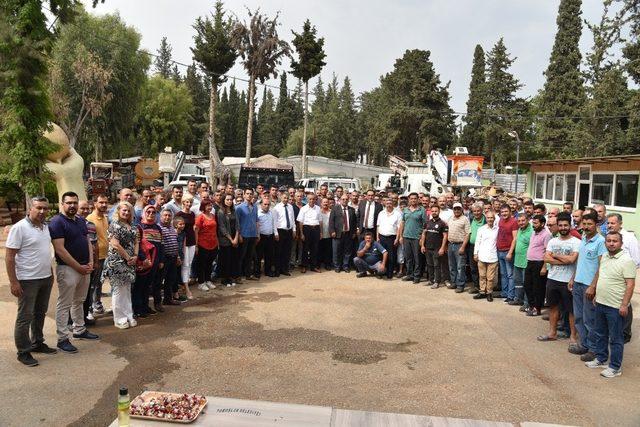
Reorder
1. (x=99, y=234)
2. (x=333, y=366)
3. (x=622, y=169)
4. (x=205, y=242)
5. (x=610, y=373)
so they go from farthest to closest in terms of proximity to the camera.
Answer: (x=622, y=169)
(x=205, y=242)
(x=99, y=234)
(x=333, y=366)
(x=610, y=373)

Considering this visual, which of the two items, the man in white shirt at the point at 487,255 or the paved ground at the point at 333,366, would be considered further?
the man in white shirt at the point at 487,255

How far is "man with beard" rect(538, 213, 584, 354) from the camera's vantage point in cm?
638

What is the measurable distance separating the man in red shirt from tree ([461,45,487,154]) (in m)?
44.3

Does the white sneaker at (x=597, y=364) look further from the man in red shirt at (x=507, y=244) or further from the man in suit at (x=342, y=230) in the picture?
the man in suit at (x=342, y=230)

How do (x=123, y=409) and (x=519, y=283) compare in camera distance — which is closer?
(x=123, y=409)

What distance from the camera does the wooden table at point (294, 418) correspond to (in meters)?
3.04

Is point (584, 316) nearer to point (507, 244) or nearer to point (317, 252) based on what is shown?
point (507, 244)

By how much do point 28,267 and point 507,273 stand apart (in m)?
7.46

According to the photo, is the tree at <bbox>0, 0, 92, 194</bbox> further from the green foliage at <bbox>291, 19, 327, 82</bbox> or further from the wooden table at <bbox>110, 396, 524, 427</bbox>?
the green foliage at <bbox>291, 19, 327, 82</bbox>

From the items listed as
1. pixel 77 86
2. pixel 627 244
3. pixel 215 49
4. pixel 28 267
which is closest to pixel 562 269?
pixel 627 244

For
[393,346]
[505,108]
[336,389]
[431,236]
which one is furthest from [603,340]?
[505,108]

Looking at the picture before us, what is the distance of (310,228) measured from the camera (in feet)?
35.8

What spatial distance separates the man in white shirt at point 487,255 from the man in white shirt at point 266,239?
13.4ft

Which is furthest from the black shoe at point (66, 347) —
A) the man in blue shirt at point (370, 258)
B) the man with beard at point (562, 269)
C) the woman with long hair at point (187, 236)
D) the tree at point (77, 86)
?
the tree at point (77, 86)
